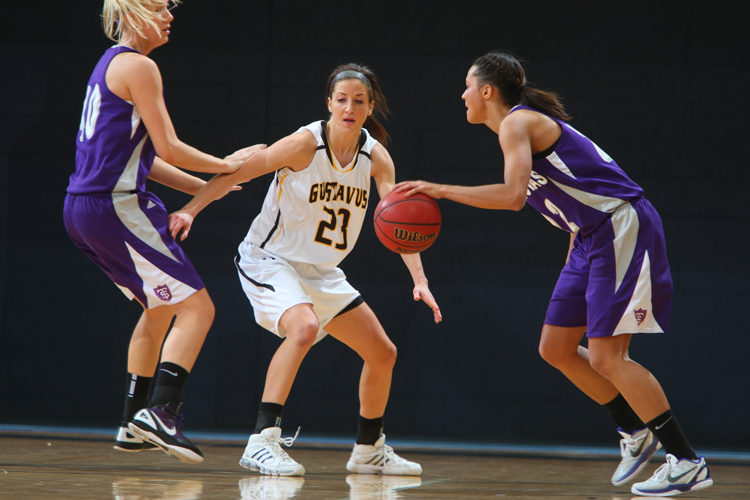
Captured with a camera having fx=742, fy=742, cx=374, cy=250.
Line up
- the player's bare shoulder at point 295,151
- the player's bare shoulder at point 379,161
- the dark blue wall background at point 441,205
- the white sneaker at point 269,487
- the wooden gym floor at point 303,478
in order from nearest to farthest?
the white sneaker at point 269,487 < the wooden gym floor at point 303,478 < the player's bare shoulder at point 295,151 < the player's bare shoulder at point 379,161 < the dark blue wall background at point 441,205

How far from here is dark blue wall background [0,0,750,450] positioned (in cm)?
483

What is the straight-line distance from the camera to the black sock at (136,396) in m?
2.83

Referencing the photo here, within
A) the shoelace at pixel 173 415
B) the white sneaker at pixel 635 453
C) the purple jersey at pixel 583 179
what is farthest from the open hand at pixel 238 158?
the white sneaker at pixel 635 453

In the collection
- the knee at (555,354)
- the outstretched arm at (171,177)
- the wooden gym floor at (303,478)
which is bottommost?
the wooden gym floor at (303,478)

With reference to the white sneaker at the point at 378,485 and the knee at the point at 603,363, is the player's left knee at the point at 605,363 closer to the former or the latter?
the knee at the point at 603,363

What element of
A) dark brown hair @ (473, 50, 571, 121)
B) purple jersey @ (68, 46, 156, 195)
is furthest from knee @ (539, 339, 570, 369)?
purple jersey @ (68, 46, 156, 195)

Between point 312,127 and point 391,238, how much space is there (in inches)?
25.0

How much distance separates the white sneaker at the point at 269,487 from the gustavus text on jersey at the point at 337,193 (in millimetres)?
1109

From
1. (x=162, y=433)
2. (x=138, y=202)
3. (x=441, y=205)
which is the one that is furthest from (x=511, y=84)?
(x=441, y=205)

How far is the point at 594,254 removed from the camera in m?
2.75

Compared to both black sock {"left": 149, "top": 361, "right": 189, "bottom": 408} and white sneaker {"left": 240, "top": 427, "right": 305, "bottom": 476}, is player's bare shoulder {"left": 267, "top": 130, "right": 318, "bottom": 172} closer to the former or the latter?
black sock {"left": 149, "top": 361, "right": 189, "bottom": 408}

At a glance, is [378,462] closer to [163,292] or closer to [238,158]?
[163,292]

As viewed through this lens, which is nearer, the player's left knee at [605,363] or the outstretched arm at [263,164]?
the player's left knee at [605,363]

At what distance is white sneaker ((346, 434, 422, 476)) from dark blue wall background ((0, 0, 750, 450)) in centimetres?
166
